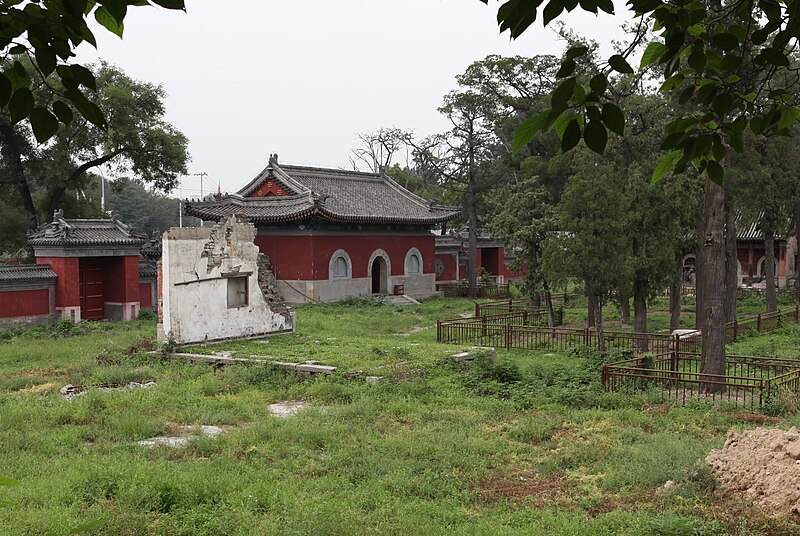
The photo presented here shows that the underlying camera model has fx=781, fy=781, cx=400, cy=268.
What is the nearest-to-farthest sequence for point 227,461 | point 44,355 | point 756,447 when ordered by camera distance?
point 756,447 → point 227,461 → point 44,355

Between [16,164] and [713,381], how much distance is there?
23334mm

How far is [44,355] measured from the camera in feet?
55.1

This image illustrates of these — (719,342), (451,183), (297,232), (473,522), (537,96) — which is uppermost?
(537,96)

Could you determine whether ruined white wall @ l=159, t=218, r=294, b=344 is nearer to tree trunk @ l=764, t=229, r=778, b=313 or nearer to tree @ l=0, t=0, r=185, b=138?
tree @ l=0, t=0, r=185, b=138

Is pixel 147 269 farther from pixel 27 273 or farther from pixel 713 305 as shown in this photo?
pixel 713 305

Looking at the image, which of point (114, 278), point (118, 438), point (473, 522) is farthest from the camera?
point (114, 278)

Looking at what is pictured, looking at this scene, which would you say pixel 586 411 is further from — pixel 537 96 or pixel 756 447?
pixel 537 96

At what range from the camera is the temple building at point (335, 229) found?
98.7ft

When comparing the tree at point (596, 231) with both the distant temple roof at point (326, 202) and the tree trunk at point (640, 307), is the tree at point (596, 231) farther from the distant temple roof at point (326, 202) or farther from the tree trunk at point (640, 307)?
the distant temple roof at point (326, 202)

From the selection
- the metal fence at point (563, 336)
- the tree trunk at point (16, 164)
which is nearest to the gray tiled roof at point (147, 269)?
the tree trunk at point (16, 164)

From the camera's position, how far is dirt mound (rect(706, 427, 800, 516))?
6785mm

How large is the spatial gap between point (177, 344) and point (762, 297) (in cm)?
2415

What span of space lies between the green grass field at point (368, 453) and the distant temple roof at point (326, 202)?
48.4ft

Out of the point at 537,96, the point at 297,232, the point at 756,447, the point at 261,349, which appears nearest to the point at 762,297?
the point at 537,96
